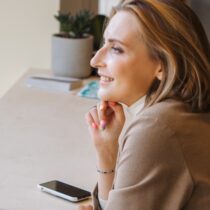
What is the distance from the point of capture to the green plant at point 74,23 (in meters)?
2.59

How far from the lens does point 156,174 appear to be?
1099 millimetres

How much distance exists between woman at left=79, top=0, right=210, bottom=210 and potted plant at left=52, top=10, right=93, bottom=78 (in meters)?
1.26

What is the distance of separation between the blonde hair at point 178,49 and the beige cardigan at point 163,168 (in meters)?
0.09

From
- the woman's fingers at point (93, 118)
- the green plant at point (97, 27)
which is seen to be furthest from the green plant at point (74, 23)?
the woman's fingers at point (93, 118)

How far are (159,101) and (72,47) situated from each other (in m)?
1.41

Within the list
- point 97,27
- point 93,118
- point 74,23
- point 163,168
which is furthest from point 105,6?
point 163,168

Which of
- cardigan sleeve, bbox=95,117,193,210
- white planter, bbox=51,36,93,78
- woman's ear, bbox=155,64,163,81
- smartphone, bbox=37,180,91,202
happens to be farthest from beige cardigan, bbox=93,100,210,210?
white planter, bbox=51,36,93,78

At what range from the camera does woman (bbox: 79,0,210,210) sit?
1105 mm

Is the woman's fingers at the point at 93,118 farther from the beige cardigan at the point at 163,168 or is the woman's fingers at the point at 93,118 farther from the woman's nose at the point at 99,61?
the beige cardigan at the point at 163,168

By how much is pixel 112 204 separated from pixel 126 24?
0.40 metres

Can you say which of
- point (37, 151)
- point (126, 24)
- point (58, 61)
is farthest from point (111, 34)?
point (58, 61)

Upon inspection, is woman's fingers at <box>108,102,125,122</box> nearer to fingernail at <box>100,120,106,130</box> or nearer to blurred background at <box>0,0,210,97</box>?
fingernail at <box>100,120,106,130</box>

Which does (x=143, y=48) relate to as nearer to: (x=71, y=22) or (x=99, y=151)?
(x=99, y=151)

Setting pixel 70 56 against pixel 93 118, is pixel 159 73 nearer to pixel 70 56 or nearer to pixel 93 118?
pixel 93 118
